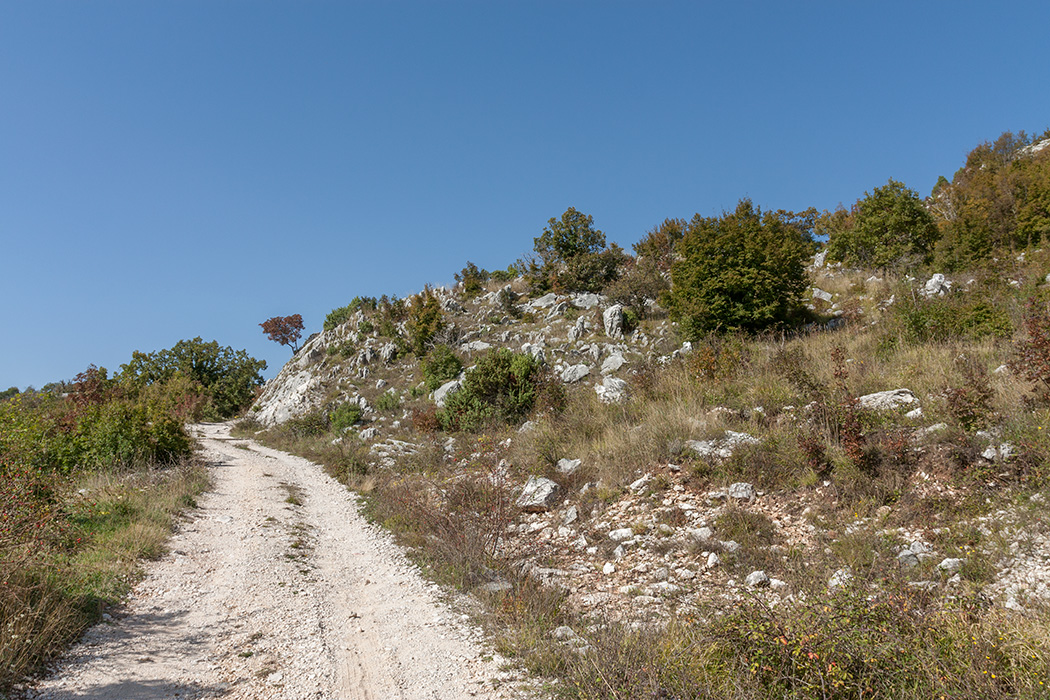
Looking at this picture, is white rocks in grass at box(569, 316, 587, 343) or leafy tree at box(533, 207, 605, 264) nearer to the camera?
white rocks in grass at box(569, 316, 587, 343)

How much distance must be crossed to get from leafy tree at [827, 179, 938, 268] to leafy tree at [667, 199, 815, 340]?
560cm

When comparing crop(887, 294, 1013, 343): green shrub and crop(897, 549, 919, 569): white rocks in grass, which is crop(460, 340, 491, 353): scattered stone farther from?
crop(897, 549, 919, 569): white rocks in grass

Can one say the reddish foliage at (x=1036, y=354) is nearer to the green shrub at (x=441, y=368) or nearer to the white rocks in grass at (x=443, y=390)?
the white rocks in grass at (x=443, y=390)

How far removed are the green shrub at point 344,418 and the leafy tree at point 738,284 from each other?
1427 centimetres

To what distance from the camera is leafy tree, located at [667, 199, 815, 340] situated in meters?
15.0

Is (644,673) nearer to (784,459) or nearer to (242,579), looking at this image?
(784,459)

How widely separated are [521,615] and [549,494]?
3803 millimetres

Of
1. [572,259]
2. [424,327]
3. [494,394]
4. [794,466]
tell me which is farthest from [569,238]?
[794,466]

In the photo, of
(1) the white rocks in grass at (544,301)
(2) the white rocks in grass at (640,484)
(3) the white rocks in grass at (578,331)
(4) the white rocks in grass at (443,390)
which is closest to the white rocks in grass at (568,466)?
(2) the white rocks in grass at (640,484)

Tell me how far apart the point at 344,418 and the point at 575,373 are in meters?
11.1

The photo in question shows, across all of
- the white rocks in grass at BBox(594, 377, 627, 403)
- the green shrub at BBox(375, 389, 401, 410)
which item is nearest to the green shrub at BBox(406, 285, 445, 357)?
the green shrub at BBox(375, 389, 401, 410)

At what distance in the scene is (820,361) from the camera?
422 inches

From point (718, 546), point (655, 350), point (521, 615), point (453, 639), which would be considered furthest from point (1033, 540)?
point (655, 350)

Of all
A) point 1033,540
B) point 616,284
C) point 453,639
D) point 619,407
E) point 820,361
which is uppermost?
point 616,284
